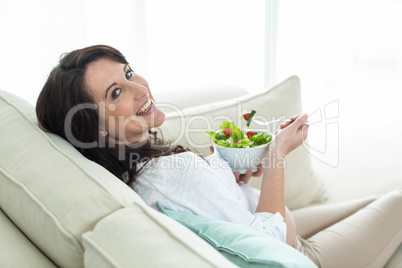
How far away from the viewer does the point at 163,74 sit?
9.66ft

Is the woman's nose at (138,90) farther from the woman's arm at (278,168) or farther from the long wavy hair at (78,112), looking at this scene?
the woman's arm at (278,168)

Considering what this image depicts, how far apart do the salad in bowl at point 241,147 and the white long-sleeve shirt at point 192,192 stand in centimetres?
14

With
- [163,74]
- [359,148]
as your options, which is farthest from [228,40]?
[359,148]

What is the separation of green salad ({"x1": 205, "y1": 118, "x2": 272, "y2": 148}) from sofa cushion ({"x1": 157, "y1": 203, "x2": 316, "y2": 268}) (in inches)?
15.1

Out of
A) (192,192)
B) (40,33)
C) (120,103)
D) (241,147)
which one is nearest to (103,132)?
(120,103)

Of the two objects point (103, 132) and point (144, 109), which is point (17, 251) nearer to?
point (103, 132)

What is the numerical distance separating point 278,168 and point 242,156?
114mm

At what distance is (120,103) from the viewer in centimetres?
131

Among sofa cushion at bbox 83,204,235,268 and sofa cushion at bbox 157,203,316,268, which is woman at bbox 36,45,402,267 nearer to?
sofa cushion at bbox 157,203,316,268

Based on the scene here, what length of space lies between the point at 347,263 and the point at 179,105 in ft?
2.76

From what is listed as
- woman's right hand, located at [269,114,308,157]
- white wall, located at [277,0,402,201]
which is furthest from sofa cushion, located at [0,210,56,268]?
white wall, located at [277,0,402,201]

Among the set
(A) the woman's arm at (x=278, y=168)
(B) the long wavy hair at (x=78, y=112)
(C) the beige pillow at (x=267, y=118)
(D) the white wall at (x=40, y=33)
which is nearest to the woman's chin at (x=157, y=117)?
(B) the long wavy hair at (x=78, y=112)

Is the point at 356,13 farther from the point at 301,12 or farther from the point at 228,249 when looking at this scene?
the point at 228,249

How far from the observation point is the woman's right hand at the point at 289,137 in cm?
144
